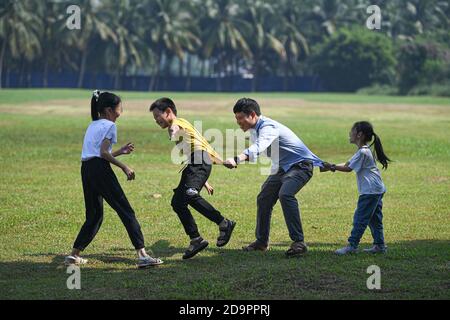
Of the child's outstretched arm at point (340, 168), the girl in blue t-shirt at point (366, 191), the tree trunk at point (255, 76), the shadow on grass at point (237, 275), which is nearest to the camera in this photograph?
the shadow on grass at point (237, 275)

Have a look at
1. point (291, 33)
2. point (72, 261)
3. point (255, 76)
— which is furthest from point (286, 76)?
point (72, 261)

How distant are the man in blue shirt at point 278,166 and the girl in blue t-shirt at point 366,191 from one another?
35 cm

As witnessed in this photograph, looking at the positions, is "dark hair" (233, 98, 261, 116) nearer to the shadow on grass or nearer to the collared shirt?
the collared shirt

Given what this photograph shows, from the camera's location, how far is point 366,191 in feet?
29.7

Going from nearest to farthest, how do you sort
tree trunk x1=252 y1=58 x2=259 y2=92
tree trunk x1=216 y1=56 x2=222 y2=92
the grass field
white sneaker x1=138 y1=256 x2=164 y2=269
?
1. the grass field
2. white sneaker x1=138 y1=256 x2=164 y2=269
3. tree trunk x1=252 y1=58 x2=259 y2=92
4. tree trunk x1=216 y1=56 x2=222 y2=92

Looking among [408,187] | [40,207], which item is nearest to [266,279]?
[40,207]

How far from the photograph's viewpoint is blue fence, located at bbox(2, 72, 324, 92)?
323 feet

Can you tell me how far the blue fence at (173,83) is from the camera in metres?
98.6

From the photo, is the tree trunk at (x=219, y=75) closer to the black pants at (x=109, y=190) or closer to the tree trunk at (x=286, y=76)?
the tree trunk at (x=286, y=76)

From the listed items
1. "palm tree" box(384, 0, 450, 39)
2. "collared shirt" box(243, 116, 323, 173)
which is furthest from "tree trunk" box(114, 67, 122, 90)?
"collared shirt" box(243, 116, 323, 173)

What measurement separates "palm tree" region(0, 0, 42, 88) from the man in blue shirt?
2961 inches

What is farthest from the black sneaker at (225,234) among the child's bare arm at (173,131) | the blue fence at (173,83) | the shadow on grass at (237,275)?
the blue fence at (173,83)

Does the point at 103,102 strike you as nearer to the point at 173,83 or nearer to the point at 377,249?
the point at 377,249

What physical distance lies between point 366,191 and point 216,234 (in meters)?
2.18
